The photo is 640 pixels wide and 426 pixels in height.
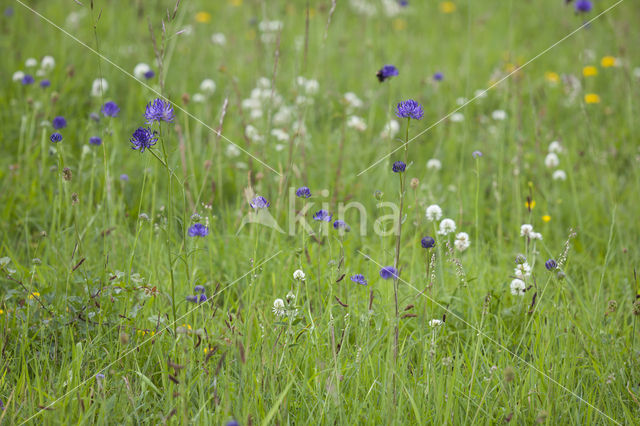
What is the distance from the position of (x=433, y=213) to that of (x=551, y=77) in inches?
113

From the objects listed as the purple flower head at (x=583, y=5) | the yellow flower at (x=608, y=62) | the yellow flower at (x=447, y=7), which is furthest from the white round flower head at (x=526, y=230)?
the yellow flower at (x=447, y=7)

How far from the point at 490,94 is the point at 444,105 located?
481 millimetres

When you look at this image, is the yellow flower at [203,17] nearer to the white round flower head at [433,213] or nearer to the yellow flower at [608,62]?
the yellow flower at [608,62]

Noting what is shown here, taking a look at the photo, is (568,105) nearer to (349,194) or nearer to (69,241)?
(349,194)

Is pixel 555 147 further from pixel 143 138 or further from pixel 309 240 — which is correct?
pixel 143 138

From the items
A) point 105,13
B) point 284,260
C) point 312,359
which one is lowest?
point 312,359

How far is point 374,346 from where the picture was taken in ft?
5.73

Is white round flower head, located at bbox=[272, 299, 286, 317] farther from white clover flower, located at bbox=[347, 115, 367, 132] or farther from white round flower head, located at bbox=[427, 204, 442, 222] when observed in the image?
white clover flower, located at bbox=[347, 115, 367, 132]

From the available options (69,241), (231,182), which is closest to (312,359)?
(69,241)

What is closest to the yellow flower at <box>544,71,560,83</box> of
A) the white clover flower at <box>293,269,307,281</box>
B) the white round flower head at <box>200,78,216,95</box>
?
the white round flower head at <box>200,78,216,95</box>

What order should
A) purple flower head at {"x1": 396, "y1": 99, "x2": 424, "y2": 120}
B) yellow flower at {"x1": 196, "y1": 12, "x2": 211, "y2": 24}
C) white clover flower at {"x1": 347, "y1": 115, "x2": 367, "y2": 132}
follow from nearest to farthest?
1. purple flower head at {"x1": 396, "y1": 99, "x2": 424, "y2": 120}
2. white clover flower at {"x1": 347, "y1": 115, "x2": 367, "y2": 132}
3. yellow flower at {"x1": 196, "y1": 12, "x2": 211, "y2": 24}

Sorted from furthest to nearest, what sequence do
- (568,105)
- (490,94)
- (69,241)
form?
(490,94)
(568,105)
(69,241)

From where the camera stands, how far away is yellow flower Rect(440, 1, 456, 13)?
19.7ft

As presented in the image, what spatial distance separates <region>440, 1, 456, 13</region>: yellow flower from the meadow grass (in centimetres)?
72
